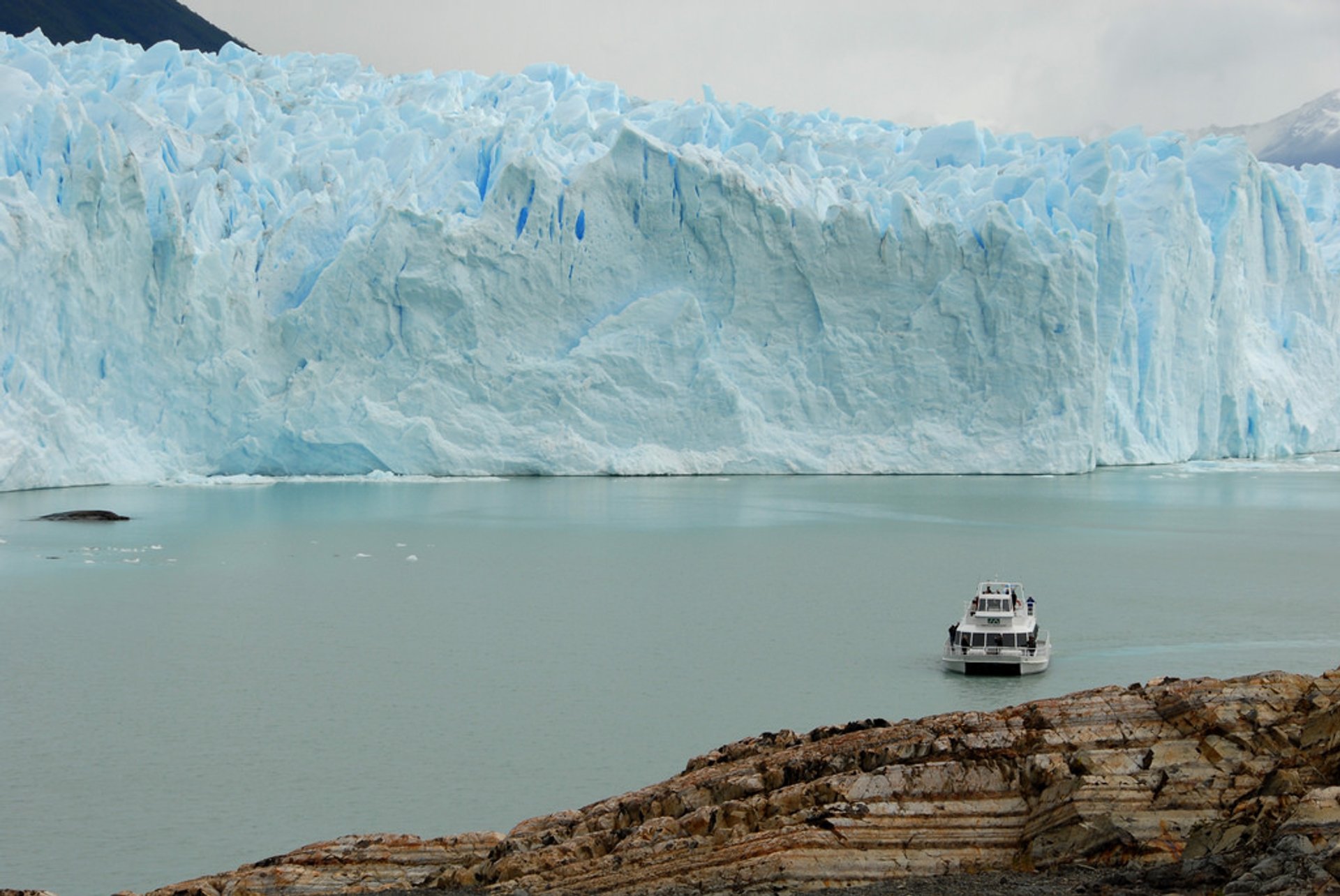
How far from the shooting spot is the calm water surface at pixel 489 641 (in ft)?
26.3

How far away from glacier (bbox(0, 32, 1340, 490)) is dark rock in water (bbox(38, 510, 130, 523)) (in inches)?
121

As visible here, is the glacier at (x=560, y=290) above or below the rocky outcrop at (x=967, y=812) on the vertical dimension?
above

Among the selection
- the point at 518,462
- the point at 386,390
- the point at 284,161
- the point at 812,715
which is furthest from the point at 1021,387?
the point at 812,715

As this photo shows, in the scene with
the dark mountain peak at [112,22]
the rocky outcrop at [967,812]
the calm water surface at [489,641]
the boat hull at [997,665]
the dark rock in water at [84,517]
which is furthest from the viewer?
the dark mountain peak at [112,22]

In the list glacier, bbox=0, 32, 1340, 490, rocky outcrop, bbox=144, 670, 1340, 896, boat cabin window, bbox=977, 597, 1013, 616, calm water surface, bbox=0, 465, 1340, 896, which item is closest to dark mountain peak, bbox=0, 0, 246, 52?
glacier, bbox=0, 32, 1340, 490

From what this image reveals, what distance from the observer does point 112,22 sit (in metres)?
51.5

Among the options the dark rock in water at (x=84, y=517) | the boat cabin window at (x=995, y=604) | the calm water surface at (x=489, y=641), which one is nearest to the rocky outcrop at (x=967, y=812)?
the calm water surface at (x=489, y=641)

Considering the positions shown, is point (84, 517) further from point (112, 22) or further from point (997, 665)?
point (112, 22)

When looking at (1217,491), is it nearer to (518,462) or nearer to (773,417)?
(773,417)

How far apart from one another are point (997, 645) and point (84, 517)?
1535 cm

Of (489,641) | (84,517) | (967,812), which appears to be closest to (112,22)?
(84,517)

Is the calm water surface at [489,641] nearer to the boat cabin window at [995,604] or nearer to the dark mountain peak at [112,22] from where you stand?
the boat cabin window at [995,604]

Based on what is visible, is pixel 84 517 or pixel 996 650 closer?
pixel 996 650

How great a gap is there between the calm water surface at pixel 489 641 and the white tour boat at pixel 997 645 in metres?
0.22
